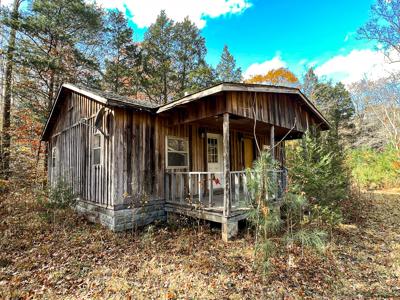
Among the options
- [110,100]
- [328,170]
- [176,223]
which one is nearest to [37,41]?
[110,100]

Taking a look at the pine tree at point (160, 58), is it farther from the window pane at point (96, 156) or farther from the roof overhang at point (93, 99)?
the window pane at point (96, 156)

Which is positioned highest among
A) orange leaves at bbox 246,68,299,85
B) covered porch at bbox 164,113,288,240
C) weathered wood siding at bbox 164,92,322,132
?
orange leaves at bbox 246,68,299,85

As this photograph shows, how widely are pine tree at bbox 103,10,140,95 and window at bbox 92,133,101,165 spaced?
480 inches

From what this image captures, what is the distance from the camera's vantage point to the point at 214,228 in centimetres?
707

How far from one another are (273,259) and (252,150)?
7.97 m

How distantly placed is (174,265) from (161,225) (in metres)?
2.86

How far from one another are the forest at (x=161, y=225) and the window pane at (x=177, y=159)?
6.97 ft

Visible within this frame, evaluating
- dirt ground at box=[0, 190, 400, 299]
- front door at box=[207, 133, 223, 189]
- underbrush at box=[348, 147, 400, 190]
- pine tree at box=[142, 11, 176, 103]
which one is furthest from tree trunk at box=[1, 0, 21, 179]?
A: underbrush at box=[348, 147, 400, 190]

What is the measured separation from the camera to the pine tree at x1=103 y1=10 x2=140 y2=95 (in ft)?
60.6

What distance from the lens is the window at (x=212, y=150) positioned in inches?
382

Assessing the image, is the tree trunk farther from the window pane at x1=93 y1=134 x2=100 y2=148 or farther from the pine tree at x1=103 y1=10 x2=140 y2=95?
the window pane at x1=93 y1=134 x2=100 y2=148

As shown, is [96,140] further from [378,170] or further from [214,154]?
[378,170]

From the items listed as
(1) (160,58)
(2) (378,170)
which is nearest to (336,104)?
(2) (378,170)

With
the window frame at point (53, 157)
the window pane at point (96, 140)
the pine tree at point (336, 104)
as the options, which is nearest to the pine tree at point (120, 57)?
the window frame at point (53, 157)
